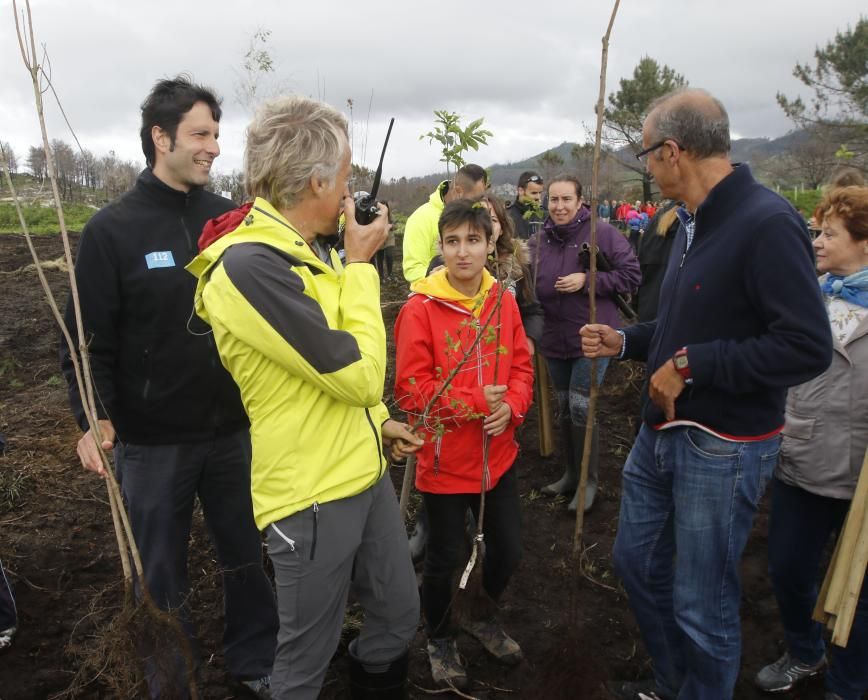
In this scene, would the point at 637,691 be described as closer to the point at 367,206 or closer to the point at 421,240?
the point at 367,206

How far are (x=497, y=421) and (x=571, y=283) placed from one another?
1.74 m

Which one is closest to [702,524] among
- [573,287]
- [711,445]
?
[711,445]

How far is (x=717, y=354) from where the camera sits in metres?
1.94

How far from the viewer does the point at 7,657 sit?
2906 millimetres

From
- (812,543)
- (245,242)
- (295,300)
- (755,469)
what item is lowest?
(812,543)

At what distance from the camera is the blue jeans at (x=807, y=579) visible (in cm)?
242

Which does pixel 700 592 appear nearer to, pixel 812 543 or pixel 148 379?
pixel 812 543

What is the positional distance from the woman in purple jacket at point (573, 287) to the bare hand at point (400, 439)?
220 centimetres

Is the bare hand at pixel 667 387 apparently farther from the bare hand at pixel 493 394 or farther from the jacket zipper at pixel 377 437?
the jacket zipper at pixel 377 437

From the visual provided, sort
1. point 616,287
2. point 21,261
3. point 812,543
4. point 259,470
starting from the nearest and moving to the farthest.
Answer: point 259,470
point 812,543
point 616,287
point 21,261

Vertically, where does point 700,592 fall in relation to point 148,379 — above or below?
below

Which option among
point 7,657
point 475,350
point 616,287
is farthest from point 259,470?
point 616,287

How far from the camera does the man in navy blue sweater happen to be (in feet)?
6.15

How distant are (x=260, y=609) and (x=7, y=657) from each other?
1220mm
